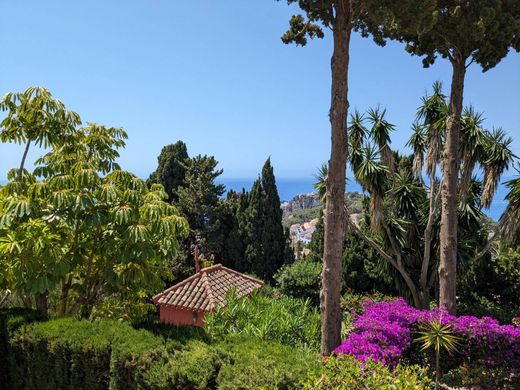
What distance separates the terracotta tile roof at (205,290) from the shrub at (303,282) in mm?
1079

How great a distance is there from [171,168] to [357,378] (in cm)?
2416

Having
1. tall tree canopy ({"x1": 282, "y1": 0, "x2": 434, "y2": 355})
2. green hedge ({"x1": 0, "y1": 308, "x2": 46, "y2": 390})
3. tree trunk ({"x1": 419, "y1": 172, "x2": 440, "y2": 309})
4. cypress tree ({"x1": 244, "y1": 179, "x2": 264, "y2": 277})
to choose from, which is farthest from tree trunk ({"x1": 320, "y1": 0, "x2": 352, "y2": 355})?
cypress tree ({"x1": 244, "y1": 179, "x2": 264, "y2": 277})

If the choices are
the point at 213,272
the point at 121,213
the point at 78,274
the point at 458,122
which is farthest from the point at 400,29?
the point at 213,272

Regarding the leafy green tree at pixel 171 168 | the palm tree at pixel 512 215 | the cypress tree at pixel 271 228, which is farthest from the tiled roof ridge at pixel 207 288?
the leafy green tree at pixel 171 168

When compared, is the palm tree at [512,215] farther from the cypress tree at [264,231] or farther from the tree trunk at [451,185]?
the cypress tree at [264,231]

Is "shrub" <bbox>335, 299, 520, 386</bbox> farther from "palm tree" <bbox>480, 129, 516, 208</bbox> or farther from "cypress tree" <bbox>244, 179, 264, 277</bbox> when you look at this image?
"cypress tree" <bbox>244, 179, 264, 277</bbox>

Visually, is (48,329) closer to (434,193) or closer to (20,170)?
(20,170)

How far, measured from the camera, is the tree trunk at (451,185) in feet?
35.2

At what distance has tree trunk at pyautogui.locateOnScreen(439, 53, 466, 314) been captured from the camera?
35.2 ft

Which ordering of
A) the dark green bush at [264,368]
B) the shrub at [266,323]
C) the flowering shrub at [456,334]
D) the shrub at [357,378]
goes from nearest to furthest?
the shrub at [357,378] < the dark green bush at [264,368] < the flowering shrub at [456,334] < the shrub at [266,323]

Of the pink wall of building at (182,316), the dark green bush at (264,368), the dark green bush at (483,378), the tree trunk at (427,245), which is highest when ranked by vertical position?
the tree trunk at (427,245)

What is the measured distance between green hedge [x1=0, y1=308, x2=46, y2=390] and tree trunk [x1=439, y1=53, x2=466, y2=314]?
30.6ft

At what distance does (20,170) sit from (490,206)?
12306mm

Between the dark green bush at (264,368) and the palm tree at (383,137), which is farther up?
the palm tree at (383,137)
